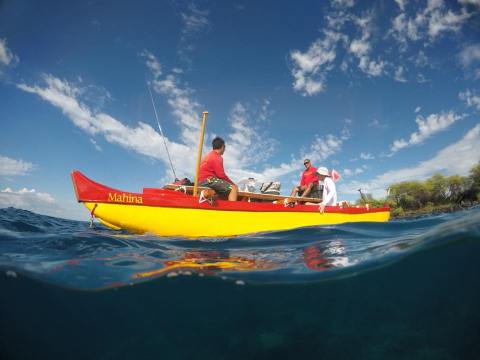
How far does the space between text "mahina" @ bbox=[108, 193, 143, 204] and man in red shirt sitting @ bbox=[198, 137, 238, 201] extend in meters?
1.71

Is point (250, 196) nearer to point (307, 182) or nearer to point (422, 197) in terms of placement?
point (307, 182)

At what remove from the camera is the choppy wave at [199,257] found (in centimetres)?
349

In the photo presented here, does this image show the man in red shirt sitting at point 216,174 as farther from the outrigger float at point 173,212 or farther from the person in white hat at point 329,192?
the person in white hat at point 329,192

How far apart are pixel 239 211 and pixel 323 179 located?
4.20 m

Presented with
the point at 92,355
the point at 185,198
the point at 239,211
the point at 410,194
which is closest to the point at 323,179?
the point at 239,211

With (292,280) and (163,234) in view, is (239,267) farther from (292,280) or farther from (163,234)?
(163,234)

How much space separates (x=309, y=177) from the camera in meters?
9.51

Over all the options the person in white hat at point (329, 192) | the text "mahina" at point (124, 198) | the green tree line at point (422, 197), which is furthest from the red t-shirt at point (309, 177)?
the green tree line at point (422, 197)

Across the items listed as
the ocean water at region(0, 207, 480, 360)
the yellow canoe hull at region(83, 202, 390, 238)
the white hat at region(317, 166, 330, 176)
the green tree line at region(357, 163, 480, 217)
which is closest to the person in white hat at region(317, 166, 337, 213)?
the white hat at region(317, 166, 330, 176)

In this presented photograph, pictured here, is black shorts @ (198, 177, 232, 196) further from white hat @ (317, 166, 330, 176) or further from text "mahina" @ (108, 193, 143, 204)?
white hat @ (317, 166, 330, 176)

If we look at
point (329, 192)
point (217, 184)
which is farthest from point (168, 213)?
point (329, 192)

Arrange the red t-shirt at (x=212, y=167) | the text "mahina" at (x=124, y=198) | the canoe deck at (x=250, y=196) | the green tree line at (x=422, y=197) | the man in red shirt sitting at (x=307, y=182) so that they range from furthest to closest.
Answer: the green tree line at (x=422, y=197) → the man in red shirt sitting at (x=307, y=182) → the canoe deck at (x=250, y=196) → the red t-shirt at (x=212, y=167) → the text "mahina" at (x=124, y=198)

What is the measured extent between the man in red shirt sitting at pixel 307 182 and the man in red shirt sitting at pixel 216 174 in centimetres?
→ 337

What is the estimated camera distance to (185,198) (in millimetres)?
6309
